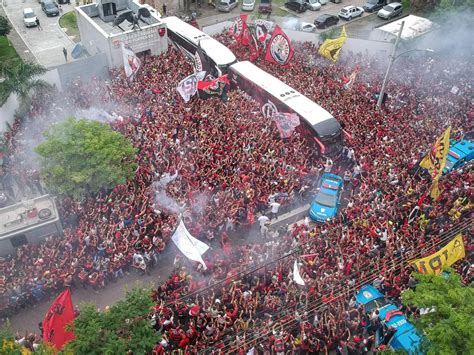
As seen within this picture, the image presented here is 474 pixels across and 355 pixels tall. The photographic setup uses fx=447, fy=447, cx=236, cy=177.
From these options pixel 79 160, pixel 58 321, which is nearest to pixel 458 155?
pixel 79 160

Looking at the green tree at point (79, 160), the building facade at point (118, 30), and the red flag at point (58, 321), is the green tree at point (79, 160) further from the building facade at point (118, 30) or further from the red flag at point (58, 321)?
the building facade at point (118, 30)

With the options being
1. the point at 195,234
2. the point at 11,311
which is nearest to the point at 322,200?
the point at 195,234

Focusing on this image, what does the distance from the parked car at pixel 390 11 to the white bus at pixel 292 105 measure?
19.5 meters

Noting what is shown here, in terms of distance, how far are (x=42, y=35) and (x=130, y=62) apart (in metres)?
14.9

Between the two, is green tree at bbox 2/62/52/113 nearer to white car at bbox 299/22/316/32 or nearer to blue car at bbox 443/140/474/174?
white car at bbox 299/22/316/32

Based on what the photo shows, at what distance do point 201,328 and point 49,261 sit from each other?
5.95 metres

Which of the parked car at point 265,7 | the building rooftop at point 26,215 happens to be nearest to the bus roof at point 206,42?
the parked car at point 265,7

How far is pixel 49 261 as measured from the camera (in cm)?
1568

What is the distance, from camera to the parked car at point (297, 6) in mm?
40969

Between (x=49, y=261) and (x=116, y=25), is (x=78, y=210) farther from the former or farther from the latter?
(x=116, y=25)

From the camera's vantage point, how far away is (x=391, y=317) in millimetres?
14312

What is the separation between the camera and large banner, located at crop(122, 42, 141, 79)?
2528 cm

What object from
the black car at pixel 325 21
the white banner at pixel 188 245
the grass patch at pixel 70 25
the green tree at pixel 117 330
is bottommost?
the black car at pixel 325 21

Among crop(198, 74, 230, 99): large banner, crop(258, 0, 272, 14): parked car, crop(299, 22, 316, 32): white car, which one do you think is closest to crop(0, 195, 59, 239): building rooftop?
crop(198, 74, 230, 99): large banner
